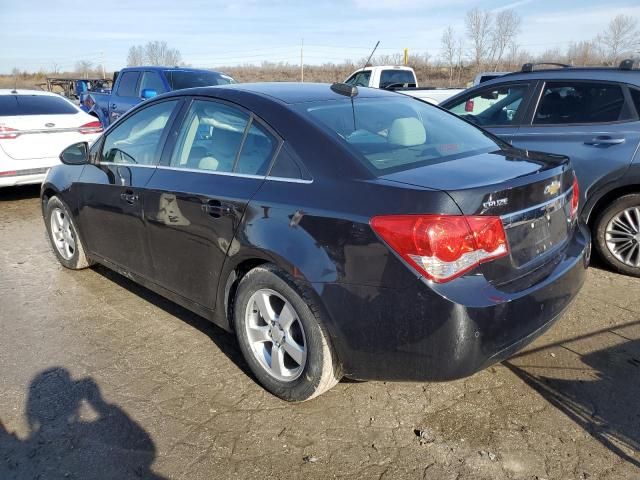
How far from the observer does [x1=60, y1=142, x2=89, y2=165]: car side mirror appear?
439 centimetres

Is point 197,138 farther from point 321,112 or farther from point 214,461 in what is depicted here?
point 214,461

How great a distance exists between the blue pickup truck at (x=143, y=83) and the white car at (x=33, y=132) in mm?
1503

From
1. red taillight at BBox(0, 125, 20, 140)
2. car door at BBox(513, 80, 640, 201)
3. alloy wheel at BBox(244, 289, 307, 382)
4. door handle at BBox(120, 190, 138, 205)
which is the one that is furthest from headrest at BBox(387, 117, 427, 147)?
red taillight at BBox(0, 125, 20, 140)

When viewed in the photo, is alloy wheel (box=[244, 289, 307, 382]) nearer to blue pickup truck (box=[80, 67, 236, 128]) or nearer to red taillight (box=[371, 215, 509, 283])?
red taillight (box=[371, 215, 509, 283])

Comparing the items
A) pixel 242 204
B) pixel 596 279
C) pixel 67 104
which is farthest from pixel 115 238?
pixel 67 104

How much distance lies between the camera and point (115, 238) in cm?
403

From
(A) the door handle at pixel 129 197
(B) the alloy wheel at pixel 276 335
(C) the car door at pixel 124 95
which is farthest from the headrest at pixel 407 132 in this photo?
(C) the car door at pixel 124 95

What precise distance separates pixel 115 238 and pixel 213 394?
5.29 feet

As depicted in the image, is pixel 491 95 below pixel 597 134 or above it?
above

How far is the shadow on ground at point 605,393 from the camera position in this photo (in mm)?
2564

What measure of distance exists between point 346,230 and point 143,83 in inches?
359

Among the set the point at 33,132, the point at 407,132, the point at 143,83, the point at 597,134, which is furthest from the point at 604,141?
the point at 143,83

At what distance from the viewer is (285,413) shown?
2842 mm

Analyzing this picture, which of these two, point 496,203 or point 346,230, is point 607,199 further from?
point 346,230
